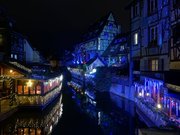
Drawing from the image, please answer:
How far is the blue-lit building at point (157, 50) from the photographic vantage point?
16564 millimetres

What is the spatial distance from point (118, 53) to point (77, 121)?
34232mm

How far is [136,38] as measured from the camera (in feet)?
97.7

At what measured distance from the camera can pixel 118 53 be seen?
54.8 meters

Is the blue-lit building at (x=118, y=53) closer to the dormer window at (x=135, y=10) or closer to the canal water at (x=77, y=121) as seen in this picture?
the dormer window at (x=135, y=10)

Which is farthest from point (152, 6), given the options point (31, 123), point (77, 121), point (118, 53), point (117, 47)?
point (117, 47)

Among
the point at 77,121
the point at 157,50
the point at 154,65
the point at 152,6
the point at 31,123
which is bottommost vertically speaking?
the point at 77,121

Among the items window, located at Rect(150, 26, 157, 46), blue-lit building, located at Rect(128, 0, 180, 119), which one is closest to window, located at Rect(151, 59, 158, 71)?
blue-lit building, located at Rect(128, 0, 180, 119)

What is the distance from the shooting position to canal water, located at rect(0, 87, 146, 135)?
61.7 ft

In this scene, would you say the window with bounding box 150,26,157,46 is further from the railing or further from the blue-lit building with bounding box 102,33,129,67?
the blue-lit building with bounding box 102,33,129,67

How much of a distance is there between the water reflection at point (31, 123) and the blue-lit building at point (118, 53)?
28.1 meters

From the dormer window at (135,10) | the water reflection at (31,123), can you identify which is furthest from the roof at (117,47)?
the water reflection at (31,123)

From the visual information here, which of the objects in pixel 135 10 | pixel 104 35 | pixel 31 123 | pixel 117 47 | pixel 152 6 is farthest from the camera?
pixel 104 35

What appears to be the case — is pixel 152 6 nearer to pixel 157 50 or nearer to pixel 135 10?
pixel 135 10

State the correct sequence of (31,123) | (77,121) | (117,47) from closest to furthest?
(31,123)
(77,121)
(117,47)
